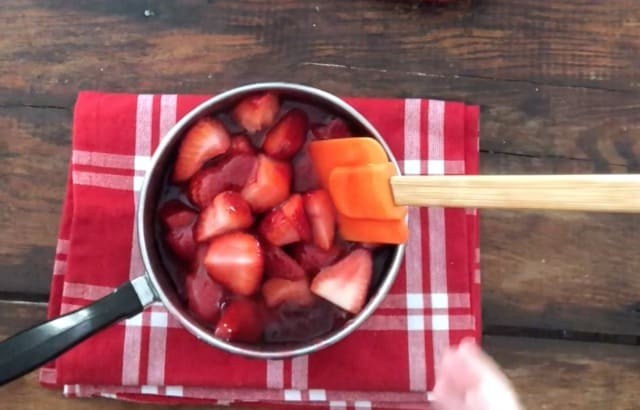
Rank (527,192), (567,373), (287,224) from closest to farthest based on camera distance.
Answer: (527,192) < (287,224) < (567,373)

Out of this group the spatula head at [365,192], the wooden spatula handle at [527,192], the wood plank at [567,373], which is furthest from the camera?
the wood plank at [567,373]

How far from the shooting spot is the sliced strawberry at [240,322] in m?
0.65

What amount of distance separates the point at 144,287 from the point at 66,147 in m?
0.21

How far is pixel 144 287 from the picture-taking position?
0.62 meters

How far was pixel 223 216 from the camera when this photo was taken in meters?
0.65

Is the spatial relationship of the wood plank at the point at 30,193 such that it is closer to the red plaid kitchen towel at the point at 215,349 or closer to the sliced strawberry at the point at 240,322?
the red plaid kitchen towel at the point at 215,349

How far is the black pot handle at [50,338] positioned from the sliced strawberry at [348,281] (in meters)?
0.16

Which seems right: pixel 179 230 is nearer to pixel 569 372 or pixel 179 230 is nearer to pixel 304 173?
pixel 304 173

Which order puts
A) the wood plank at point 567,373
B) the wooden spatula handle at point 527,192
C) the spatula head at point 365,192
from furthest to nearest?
the wood plank at point 567,373 < the spatula head at point 365,192 < the wooden spatula handle at point 527,192

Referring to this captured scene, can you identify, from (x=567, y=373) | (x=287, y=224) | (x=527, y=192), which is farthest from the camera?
(x=567, y=373)

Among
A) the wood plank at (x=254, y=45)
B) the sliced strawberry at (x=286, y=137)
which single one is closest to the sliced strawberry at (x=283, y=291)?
the sliced strawberry at (x=286, y=137)

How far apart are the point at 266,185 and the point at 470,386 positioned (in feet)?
0.72

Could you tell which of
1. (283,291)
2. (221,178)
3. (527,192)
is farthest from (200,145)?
(527,192)

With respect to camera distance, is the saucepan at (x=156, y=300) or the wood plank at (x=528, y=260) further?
the wood plank at (x=528, y=260)
